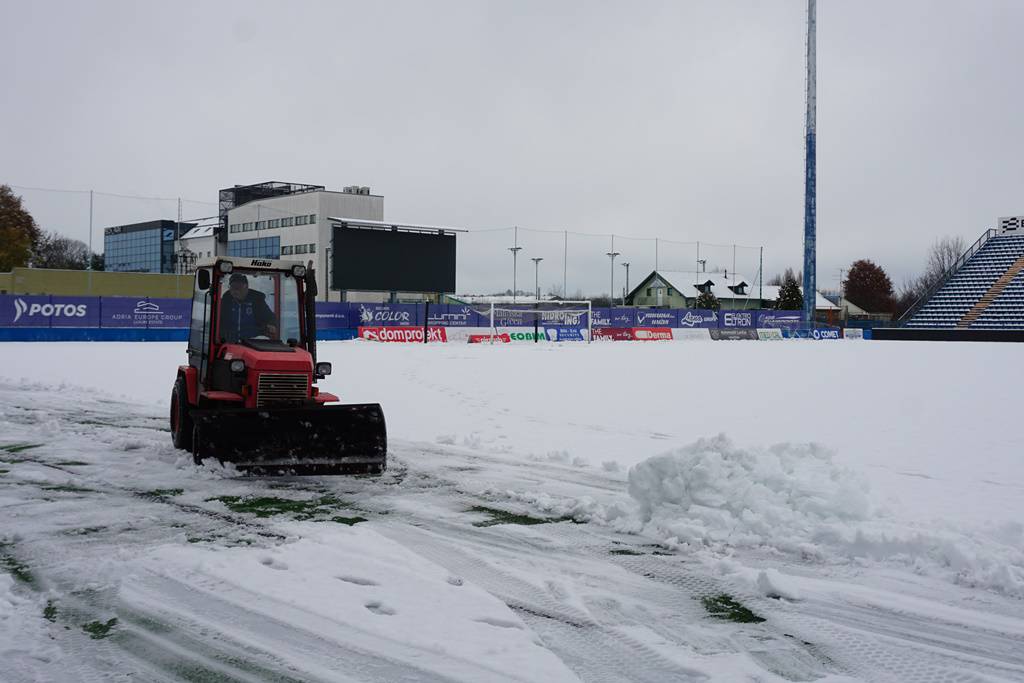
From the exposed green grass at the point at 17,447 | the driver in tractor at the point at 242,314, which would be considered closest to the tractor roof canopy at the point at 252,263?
the driver in tractor at the point at 242,314

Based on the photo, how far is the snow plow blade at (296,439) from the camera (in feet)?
24.4

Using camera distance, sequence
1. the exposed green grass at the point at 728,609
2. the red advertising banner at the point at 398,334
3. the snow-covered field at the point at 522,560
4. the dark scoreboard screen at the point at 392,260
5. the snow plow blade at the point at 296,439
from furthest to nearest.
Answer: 1. the dark scoreboard screen at the point at 392,260
2. the red advertising banner at the point at 398,334
3. the snow plow blade at the point at 296,439
4. the exposed green grass at the point at 728,609
5. the snow-covered field at the point at 522,560

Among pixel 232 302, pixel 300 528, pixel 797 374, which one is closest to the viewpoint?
pixel 300 528

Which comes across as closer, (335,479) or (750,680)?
(750,680)

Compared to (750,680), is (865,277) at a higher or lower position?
higher

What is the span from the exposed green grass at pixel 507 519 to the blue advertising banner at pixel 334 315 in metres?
31.6

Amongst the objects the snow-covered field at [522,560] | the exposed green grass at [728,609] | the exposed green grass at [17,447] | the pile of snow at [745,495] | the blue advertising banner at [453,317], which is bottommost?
the exposed green grass at [728,609]

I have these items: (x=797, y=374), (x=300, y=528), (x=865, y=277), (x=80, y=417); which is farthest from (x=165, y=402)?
(x=865, y=277)

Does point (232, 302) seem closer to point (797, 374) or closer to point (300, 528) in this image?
point (300, 528)

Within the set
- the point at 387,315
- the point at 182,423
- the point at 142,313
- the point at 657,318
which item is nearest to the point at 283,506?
the point at 182,423

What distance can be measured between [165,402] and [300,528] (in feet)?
29.3

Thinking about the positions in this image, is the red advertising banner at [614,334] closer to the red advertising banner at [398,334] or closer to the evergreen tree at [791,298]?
the red advertising banner at [398,334]

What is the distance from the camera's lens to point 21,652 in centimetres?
391

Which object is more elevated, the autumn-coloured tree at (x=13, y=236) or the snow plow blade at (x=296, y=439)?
the autumn-coloured tree at (x=13, y=236)
